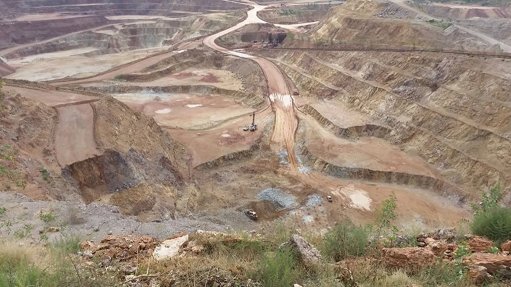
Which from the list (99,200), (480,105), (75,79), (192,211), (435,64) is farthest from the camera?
(75,79)

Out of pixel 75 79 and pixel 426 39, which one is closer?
pixel 426 39

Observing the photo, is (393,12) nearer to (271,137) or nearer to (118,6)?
(271,137)

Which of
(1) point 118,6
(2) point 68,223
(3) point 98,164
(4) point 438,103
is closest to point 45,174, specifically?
(3) point 98,164

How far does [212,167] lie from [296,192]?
8164 mm

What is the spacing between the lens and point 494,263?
798cm

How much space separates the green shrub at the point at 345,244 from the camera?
948 centimetres

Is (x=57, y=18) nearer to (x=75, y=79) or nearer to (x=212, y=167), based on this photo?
(x=75, y=79)

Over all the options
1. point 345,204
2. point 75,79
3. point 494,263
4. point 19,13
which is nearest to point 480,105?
point 345,204

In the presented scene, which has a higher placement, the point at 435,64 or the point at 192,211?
the point at 435,64

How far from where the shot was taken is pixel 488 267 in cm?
797

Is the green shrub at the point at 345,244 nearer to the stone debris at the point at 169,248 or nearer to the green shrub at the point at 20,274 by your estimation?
the stone debris at the point at 169,248

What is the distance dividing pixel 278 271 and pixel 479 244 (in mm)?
5491

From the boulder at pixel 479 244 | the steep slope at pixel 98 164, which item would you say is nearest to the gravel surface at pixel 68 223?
the steep slope at pixel 98 164

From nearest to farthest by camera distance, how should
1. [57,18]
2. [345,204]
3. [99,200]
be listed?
[99,200] < [345,204] < [57,18]
